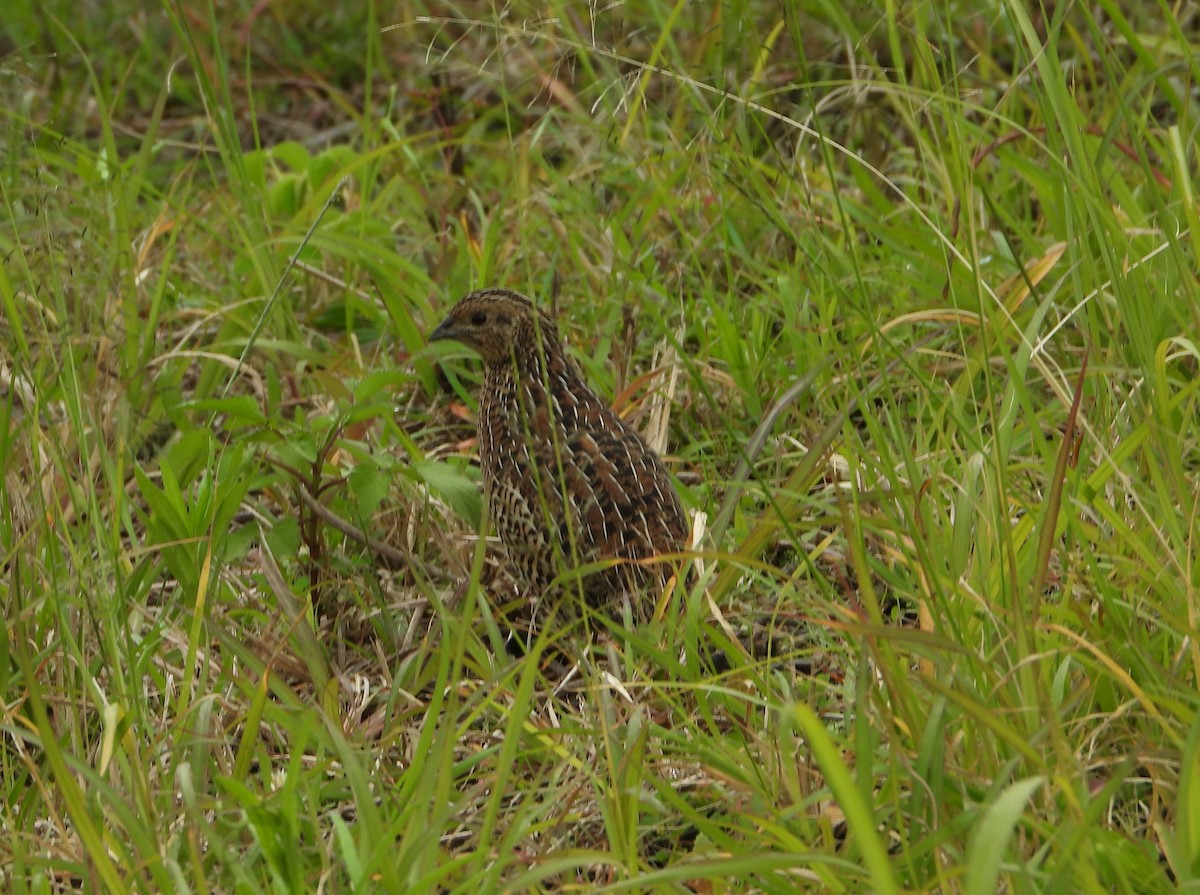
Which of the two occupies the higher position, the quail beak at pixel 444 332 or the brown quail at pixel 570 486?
the quail beak at pixel 444 332

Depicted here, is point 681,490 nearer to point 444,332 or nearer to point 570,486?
point 570,486

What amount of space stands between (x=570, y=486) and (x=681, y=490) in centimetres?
39

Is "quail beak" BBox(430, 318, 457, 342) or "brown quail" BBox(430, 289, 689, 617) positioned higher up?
"quail beak" BBox(430, 318, 457, 342)

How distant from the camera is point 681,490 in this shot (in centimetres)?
454

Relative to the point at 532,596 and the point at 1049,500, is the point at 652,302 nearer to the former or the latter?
the point at 532,596

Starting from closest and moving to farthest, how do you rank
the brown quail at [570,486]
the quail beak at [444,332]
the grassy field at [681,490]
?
the grassy field at [681,490] → the brown quail at [570,486] → the quail beak at [444,332]

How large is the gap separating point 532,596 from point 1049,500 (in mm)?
1717

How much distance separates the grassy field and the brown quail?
0.14 m

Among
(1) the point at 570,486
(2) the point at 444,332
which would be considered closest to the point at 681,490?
(1) the point at 570,486

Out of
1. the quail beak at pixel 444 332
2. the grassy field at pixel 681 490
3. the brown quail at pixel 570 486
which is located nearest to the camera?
the grassy field at pixel 681 490

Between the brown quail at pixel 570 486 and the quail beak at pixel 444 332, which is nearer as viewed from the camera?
the brown quail at pixel 570 486

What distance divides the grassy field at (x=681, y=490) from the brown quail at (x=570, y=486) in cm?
14

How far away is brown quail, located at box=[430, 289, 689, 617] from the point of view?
412 cm

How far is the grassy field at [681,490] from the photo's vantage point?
279 centimetres
